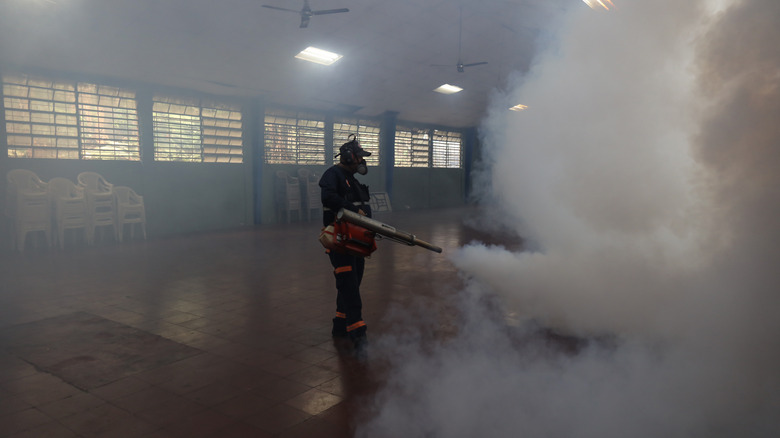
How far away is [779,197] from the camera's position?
2.27m

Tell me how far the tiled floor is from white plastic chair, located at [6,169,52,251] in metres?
0.73

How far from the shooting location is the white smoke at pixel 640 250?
2.39 m

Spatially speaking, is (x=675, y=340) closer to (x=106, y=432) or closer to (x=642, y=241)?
(x=642, y=241)

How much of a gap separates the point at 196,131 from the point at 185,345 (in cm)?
910

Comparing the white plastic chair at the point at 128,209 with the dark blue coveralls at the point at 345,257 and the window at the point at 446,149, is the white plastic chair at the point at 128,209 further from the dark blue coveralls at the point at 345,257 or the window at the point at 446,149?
the window at the point at 446,149

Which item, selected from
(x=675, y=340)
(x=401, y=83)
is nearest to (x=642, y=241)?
(x=675, y=340)

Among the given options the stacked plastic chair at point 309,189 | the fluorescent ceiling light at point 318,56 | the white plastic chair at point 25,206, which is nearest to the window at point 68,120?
the white plastic chair at point 25,206

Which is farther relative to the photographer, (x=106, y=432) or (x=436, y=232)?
(x=436, y=232)

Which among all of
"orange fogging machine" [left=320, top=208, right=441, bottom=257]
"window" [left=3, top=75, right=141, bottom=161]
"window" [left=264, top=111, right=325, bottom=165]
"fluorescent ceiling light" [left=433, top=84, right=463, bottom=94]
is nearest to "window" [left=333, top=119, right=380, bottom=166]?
"window" [left=264, top=111, right=325, bottom=165]

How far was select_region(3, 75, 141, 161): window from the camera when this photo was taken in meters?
8.87

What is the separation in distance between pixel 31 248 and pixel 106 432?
8.12m

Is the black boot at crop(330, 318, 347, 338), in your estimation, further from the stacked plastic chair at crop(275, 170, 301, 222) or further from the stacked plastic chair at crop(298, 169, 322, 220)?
the stacked plastic chair at crop(298, 169, 322, 220)

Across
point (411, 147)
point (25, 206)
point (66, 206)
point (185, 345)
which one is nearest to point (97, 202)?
point (66, 206)

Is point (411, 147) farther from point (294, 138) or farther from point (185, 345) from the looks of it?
point (185, 345)
